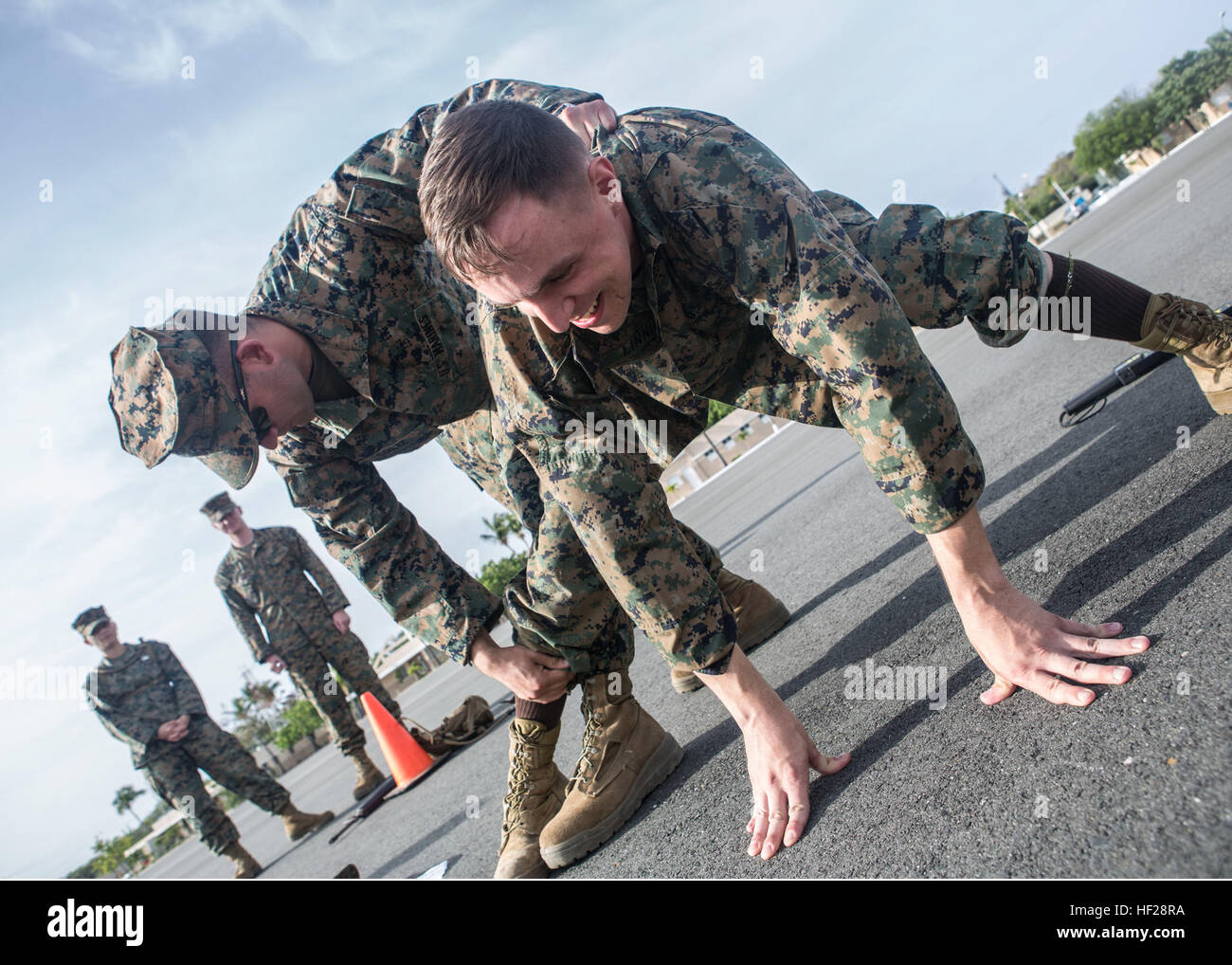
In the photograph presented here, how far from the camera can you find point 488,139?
5.51 ft

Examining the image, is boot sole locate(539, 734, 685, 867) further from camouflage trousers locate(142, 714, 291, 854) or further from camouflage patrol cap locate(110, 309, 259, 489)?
camouflage trousers locate(142, 714, 291, 854)

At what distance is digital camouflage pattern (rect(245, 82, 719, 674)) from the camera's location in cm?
261

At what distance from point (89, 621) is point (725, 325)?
636 cm

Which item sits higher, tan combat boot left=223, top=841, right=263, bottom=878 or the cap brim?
the cap brim

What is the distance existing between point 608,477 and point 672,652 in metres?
0.49

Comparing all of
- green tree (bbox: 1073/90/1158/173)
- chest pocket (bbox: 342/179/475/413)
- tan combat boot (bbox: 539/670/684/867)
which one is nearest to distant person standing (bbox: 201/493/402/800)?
chest pocket (bbox: 342/179/475/413)

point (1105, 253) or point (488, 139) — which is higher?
point (488, 139)

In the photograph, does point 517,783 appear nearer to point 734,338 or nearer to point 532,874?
point 532,874

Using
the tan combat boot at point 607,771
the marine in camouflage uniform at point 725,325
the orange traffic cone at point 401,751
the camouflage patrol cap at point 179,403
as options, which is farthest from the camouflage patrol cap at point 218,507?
the marine in camouflage uniform at point 725,325

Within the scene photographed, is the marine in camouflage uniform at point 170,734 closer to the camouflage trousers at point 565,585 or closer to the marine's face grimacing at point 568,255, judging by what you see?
the camouflage trousers at point 565,585

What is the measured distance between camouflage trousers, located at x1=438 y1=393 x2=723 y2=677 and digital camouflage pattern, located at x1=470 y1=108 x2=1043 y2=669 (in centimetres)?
16

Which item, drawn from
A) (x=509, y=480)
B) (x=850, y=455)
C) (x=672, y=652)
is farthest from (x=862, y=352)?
(x=850, y=455)

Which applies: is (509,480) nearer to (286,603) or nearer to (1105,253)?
(286,603)

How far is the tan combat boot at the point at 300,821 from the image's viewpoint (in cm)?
568
